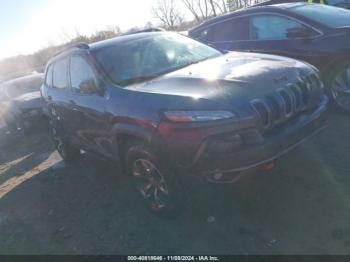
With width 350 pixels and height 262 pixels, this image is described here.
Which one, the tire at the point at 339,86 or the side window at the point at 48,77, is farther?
the side window at the point at 48,77

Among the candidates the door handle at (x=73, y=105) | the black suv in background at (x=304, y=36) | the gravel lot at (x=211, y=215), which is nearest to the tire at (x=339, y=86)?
the black suv in background at (x=304, y=36)

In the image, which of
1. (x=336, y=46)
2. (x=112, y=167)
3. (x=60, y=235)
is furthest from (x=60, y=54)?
(x=336, y=46)

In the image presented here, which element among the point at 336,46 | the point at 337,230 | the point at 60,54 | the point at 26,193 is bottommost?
the point at 26,193

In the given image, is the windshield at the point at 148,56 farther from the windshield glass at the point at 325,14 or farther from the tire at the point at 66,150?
the tire at the point at 66,150

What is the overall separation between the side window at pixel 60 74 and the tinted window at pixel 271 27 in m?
3.20

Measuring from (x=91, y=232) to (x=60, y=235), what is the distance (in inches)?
16.2

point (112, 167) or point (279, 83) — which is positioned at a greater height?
point (279, 83)

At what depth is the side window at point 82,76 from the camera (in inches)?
171

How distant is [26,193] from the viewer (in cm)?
585

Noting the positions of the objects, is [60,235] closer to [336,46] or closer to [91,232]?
[91,232]

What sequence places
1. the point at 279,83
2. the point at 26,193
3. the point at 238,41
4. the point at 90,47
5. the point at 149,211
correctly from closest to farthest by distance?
the point at 279,83 → the point at 149,211 → the point at 90,47 → the point at 26,193 → the point at 238,41

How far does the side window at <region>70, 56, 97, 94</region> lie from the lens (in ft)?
14.3

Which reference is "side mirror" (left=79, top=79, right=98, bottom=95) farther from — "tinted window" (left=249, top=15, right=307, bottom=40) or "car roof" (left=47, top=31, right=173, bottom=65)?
"tinted window" (left=249, top=15, right=307, bottom=40)

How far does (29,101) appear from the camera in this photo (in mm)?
9625
